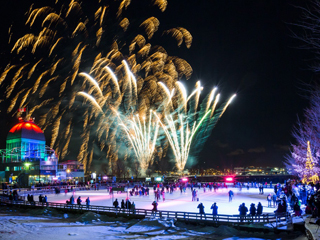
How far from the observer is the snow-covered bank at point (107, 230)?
1861cm

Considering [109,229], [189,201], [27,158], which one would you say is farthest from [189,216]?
[27,158]

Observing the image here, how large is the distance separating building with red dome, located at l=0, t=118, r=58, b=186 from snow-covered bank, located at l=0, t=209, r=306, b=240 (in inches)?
1429

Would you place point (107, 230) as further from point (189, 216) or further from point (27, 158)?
point (27, 158)

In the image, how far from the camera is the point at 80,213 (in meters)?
27.8

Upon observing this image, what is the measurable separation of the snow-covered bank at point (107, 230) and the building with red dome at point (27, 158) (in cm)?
3630

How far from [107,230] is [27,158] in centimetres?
5633

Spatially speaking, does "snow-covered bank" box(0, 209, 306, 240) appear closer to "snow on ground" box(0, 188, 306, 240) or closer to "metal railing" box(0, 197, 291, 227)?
"snow on ground" box(0, 188, 306, 240)

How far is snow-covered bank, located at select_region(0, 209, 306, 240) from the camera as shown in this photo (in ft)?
61.1

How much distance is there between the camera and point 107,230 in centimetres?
2164

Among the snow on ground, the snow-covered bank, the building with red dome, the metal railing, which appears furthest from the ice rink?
the building with red dome

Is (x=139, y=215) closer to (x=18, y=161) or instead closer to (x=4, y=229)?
(x=4, y=229)

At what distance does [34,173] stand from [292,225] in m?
59.1

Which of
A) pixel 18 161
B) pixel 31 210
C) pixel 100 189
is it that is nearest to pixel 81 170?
pixel 18 161

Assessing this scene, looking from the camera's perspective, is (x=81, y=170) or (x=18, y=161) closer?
(x=18, y=161)
